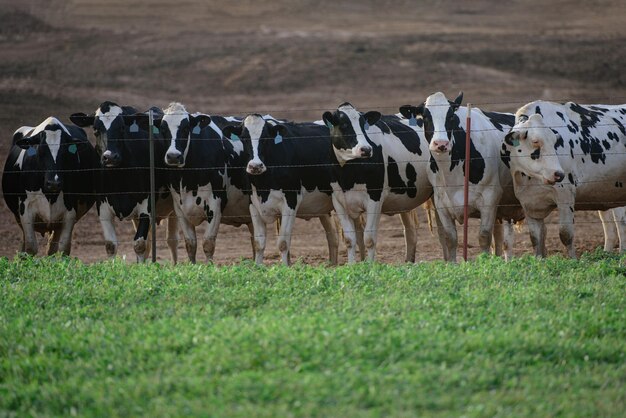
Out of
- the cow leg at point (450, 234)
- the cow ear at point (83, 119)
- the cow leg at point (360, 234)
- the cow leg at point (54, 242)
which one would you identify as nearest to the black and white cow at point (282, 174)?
the cow leg at point (360, 234)

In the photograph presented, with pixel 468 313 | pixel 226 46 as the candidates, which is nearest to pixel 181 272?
pixel 468 313

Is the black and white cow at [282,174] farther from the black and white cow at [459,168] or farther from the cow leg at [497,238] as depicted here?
the cow leg at [497,238]

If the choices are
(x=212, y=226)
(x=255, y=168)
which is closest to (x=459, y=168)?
(x=255, y=168)

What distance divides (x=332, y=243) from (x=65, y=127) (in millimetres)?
4409

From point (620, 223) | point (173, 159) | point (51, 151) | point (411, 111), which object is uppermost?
point (411, 111)

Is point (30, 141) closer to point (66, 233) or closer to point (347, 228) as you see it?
point (66, 233)

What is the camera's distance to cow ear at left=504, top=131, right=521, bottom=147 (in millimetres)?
14781

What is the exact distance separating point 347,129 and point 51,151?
13.7ft

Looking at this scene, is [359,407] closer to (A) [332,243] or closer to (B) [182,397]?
(B) [182,397]

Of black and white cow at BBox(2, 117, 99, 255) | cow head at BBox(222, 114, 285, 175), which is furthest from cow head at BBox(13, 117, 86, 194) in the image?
cow head at BBox(222, 114, 285, 175)

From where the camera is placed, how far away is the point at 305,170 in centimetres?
1608

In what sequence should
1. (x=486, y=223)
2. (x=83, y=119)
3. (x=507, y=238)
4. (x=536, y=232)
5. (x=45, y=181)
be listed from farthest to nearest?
(x=507, y=238), (x=83, y=119), (x=45, y=181), (x=536, y=232), (x=486, y=223)

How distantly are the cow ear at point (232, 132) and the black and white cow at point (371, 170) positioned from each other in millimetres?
1243

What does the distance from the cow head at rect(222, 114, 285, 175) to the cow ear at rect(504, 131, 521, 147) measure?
319 cm
